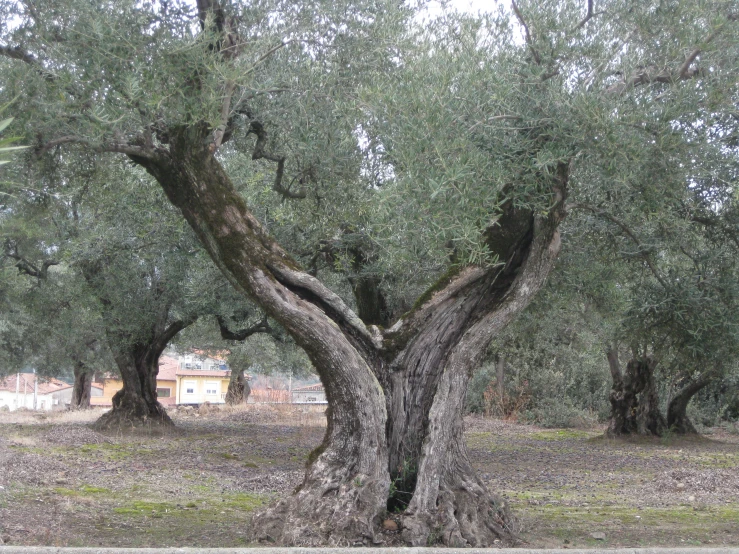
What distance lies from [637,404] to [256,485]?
12.0 m

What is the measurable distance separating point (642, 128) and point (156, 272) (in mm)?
13367

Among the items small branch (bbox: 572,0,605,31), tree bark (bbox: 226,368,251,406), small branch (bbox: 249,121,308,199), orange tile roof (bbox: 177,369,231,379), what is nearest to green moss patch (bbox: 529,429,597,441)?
small branch (bbox: 249,121,308,199)

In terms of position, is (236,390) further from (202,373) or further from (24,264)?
(202,373)

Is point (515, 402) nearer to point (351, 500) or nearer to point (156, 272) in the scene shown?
point (156, 272)

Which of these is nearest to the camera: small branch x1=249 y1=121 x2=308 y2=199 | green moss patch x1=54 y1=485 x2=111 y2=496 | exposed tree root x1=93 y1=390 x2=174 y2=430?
small branch x1=249 y1=121 x2=308 y2=199

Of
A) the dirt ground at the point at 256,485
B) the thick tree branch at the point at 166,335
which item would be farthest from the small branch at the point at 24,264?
the dirt ground at the point at 256,485

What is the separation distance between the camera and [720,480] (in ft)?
38.9

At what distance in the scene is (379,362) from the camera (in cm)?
750

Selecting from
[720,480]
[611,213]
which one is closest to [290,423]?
[720,480]

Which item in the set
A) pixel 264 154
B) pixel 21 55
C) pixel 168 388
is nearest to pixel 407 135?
pixel 264 154

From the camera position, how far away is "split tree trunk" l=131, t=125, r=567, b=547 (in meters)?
6.60

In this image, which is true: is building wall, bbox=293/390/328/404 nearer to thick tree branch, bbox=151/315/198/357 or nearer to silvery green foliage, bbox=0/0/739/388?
thick tree branch, bbox=151/315/198/357

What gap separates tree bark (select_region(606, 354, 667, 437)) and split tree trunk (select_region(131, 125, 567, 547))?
512 inches

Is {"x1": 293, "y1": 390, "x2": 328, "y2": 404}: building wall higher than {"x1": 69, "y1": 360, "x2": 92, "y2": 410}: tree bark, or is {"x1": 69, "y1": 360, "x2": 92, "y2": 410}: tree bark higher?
{"x1": 69, "y1": 360, "x2": 92, "y2": 410}: tree bark
